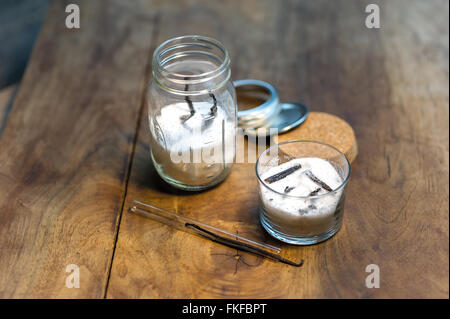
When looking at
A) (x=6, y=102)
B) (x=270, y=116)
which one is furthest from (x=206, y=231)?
(x=6, y=102)

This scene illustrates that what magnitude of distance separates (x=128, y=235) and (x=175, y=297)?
0.16m

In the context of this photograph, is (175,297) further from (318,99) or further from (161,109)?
(318,99)

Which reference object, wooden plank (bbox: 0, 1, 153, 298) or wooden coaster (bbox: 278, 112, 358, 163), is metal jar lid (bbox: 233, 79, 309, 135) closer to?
wooden coaster (bbox: 278, 112, 358, 163)

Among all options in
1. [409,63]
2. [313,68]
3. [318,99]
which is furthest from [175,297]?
[409,63]

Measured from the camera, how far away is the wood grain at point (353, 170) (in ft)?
2.72

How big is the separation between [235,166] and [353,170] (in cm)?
23

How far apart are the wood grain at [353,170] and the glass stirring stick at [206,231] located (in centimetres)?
1

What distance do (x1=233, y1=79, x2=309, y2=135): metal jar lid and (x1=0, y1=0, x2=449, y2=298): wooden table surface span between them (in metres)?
0.09

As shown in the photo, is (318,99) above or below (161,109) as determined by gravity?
below

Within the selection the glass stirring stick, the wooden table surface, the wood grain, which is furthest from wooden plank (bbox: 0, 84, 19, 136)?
the glass stirring stick

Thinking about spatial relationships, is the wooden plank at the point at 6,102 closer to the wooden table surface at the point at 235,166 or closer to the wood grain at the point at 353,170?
the wooden table surface at the point at 235,166

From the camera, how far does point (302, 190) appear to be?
0.85m

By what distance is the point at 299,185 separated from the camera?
0.86m

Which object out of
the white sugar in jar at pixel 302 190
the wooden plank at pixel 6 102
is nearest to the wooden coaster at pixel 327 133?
the white sugar in jar at pixel 302 190
